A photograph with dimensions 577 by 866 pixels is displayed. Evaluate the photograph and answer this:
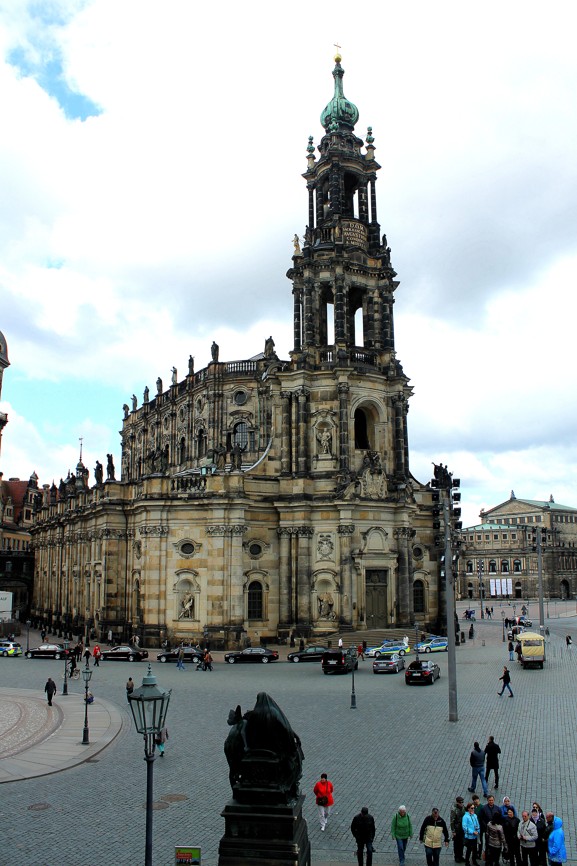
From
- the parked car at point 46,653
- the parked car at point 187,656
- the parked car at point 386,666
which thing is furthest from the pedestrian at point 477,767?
the parked car at point 46,653

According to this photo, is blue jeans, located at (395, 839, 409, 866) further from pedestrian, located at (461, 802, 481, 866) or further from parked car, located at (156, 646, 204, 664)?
parked car, located at (156, 646, 204, 664)

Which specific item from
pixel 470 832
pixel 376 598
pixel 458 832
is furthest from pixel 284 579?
pixel 470 832

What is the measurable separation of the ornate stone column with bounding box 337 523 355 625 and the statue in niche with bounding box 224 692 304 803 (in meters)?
40.5

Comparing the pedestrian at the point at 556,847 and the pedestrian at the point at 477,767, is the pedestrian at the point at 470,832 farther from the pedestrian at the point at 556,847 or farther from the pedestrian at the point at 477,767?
the pedestrian at the point at 477,767

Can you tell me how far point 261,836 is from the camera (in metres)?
11.9

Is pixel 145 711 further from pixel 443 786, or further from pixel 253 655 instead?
pixel 253 655

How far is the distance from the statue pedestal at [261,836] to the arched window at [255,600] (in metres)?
41.6

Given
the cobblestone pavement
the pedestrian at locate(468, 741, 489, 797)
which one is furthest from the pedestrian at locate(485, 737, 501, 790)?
the pedestrian at locate(468, 741, 489, 797)

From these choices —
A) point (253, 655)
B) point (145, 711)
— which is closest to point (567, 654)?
→ point (253, 655)

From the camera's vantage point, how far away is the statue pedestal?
1173cm

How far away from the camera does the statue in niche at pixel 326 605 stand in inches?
2062

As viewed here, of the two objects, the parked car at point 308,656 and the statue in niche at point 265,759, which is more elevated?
the statue in niche at point 265,759

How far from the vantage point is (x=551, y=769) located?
20.5 m

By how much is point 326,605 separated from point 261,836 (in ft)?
135
